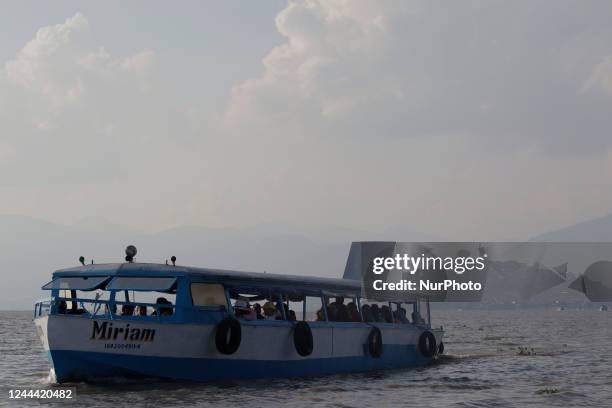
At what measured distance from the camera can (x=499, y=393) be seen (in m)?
28.7

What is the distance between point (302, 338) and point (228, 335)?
3.75 m

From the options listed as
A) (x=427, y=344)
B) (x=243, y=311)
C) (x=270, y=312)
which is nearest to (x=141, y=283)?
(x=243, y=311)

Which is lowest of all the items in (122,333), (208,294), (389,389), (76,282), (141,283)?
(389,389)

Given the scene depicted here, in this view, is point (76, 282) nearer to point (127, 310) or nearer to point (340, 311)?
point (127, 310)

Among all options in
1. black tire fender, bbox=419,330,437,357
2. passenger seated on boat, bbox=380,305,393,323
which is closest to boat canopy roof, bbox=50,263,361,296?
passenger seated on boat, bbox=380,305,393,323

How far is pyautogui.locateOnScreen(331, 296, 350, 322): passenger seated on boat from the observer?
33594 millimetres

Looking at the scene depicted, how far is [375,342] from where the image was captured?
34.8 metres

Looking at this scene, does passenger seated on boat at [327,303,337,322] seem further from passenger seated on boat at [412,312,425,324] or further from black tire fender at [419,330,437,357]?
passenger seated on boat at [412,312,425,324]

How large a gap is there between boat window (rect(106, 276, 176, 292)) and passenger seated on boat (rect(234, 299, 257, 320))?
255 centimetres

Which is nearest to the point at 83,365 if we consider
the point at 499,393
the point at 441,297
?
the point at 499,393

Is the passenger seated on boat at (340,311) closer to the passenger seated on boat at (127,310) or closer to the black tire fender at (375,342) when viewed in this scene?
the black tire fender at (375,342)

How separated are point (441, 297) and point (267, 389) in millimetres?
15686

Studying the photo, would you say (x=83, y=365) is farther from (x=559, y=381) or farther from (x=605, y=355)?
(x=605, y=355)

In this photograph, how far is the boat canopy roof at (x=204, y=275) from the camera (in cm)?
2747
